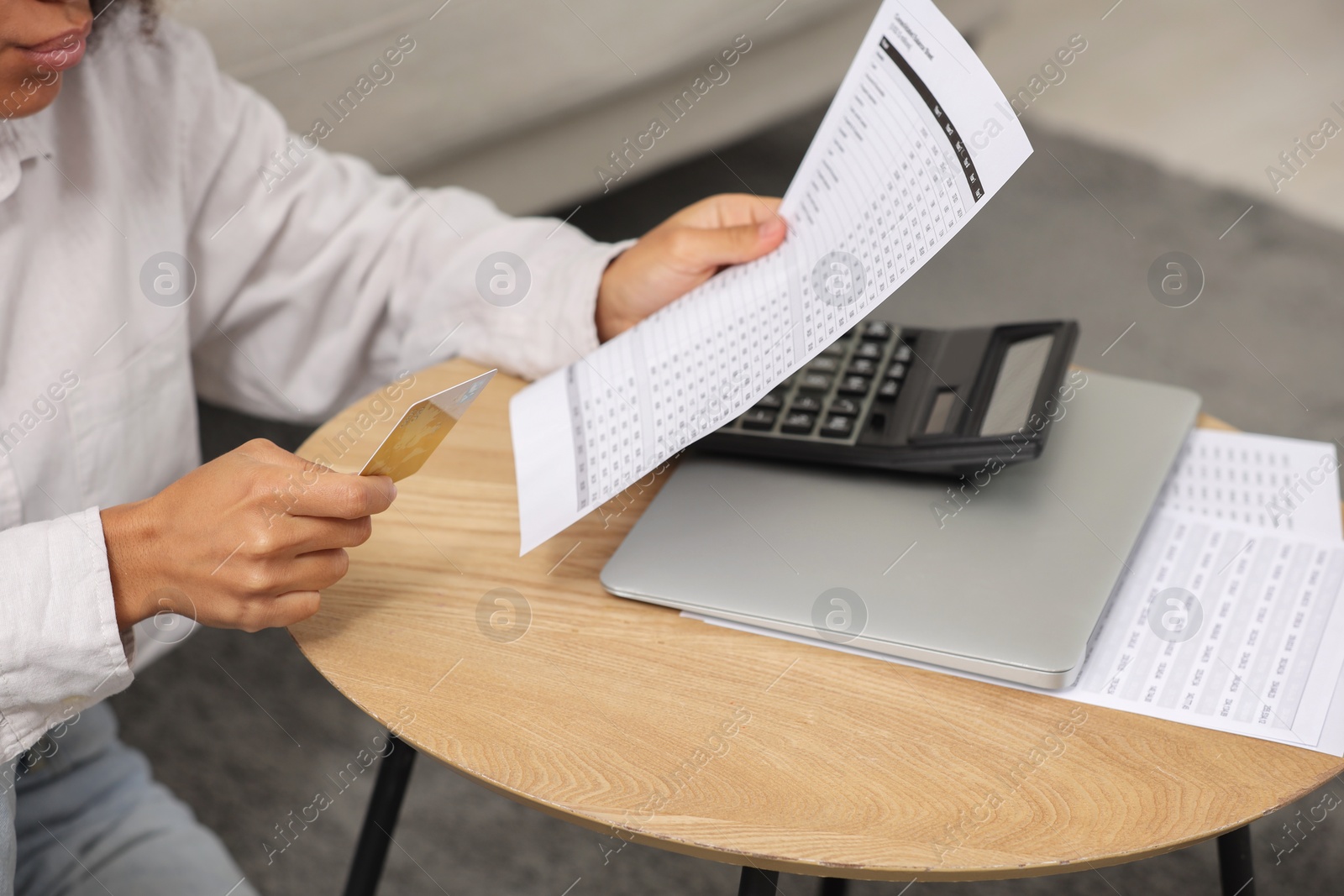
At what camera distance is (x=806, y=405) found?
616mm

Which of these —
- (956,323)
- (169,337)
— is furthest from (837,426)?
(956,323)

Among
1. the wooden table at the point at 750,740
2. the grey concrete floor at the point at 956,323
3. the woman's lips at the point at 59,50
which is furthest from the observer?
the grey concrete floor at the point at 956,323

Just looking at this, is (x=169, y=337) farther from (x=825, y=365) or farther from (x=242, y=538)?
(x=825, y=365)

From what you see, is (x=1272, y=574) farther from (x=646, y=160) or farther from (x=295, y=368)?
(x=646, y=160)

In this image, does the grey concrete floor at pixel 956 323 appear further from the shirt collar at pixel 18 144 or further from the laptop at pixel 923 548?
the shirt collar at pixel 18 144

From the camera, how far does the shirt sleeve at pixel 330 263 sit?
2.41 feet

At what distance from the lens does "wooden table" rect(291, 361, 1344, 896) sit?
417 mm

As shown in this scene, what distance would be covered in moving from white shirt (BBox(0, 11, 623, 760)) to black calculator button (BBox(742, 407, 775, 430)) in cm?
13

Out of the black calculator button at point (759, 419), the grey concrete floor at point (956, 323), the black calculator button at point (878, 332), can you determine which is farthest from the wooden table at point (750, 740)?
the grey concrete floor at point (956, 323)

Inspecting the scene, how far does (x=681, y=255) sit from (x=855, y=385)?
0.42 feet

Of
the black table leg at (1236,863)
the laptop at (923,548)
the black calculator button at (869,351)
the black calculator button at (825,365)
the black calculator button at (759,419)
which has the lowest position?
the black table leg at (1236,863)

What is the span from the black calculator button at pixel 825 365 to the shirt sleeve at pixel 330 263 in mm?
150

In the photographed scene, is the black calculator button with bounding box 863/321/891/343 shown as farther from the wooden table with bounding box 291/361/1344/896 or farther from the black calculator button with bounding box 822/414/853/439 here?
Result: the wooden table with bounding box 291/361/1344/896

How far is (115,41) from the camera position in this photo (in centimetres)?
70
